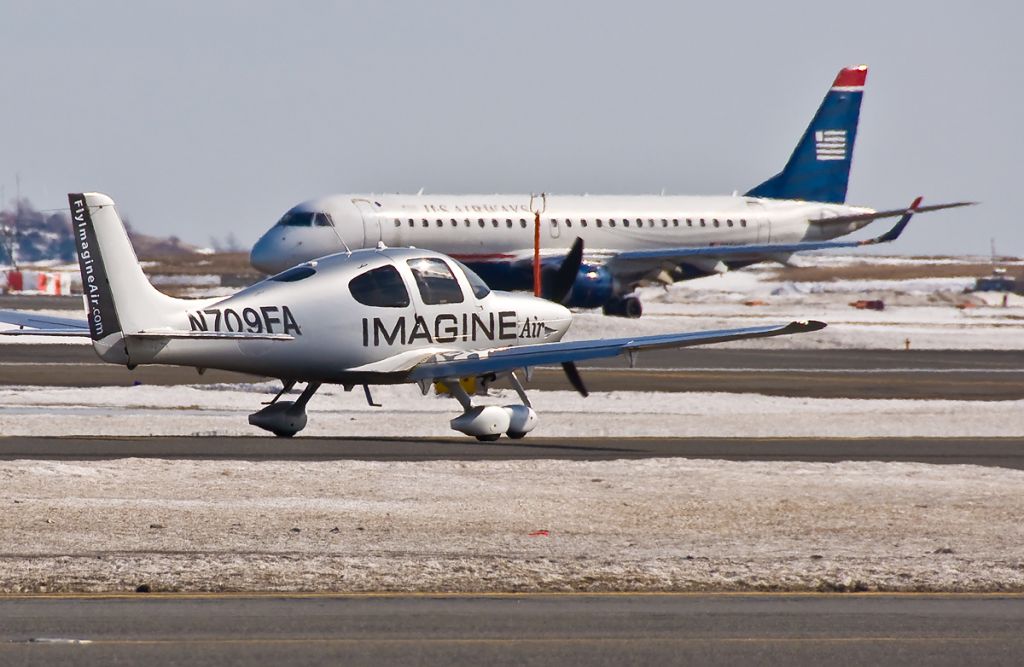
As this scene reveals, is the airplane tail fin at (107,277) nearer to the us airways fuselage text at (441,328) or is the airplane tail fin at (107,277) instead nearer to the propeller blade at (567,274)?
the us airways fuselage text at (441,328)

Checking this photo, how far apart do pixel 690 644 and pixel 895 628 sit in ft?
4.50

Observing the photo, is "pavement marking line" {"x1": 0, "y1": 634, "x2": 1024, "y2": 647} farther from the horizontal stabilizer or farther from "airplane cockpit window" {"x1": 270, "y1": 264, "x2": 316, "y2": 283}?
the horizontal stabilizer

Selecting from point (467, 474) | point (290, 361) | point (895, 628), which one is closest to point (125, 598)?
point (895, 628)

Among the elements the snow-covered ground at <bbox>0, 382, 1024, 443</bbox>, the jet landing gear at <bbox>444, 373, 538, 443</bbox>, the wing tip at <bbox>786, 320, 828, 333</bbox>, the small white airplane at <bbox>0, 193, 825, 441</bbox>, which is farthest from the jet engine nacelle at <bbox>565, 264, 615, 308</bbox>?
the wing tip at <bbox>786, 320, 828, 333</bbox>

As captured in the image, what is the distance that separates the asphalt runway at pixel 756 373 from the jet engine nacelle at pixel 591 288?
22.5 ft

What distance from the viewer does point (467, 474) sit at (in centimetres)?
1856

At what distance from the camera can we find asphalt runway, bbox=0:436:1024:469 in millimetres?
20328

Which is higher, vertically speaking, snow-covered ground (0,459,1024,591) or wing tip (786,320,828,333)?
wing tip (786,320,828,333)

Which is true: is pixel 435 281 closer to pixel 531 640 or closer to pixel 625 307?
pixel 531 640

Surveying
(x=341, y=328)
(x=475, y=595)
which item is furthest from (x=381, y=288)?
(x=475, y=595)

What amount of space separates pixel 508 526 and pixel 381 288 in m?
8.00

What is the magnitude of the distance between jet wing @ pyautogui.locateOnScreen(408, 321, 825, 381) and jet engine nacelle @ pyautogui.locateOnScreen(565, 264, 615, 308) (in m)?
29.3

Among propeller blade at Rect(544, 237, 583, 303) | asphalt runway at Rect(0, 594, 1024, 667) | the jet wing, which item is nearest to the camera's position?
asphalt runway at Rect(0, 594, 1024, 667)

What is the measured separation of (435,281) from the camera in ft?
75.2
